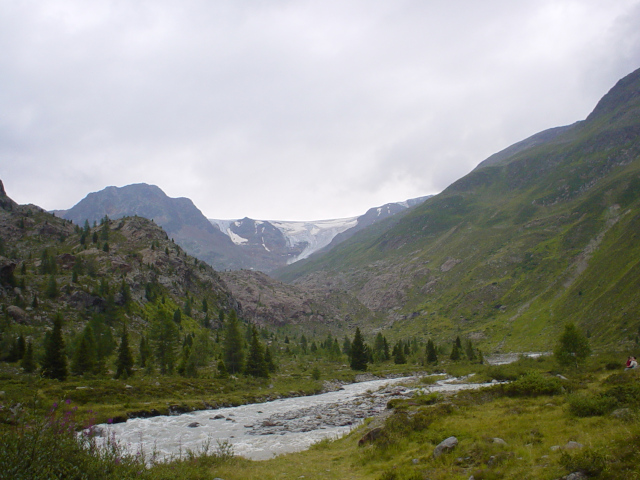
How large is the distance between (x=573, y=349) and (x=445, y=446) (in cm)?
5305

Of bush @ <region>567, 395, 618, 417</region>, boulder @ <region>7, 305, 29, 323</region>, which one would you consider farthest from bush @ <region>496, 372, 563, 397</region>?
boulder @ <region>7, 305, 29, 323</region>

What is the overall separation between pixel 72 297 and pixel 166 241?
9442cm

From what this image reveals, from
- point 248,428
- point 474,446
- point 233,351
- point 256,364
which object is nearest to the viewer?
point 474,446

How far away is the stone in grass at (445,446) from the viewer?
56.0 ft

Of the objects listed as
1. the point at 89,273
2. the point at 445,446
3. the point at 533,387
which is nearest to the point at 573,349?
the point at 533,387

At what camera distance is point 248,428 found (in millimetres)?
36094

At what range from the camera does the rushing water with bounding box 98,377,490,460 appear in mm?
28156

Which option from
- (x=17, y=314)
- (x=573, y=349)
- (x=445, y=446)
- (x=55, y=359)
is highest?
(x=17, y=314)

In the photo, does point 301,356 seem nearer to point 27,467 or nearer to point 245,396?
point 245,396

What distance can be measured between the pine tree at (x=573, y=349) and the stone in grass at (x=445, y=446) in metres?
51.1

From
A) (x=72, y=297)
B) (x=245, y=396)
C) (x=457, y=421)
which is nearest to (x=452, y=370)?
(x=245, y=396)

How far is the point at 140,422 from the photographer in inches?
1480

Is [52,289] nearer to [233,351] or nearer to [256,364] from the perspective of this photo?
[233,351]

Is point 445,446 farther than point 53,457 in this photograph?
Yes
